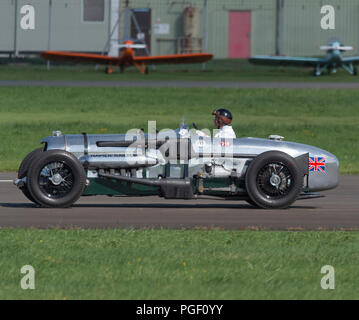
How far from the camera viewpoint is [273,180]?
34.8 ft

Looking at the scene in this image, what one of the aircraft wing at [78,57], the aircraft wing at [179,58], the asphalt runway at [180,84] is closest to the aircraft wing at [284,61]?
the aircraft wing at [179,58]

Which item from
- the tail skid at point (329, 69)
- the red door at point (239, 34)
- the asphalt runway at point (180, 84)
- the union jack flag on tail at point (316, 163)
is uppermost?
the red door at point (239, 34)

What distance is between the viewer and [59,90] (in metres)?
31.4

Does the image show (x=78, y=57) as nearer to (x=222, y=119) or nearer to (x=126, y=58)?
(x=126, y=58)

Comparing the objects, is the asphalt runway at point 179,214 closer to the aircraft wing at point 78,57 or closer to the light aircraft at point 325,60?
the aircraft wing at point 78,57

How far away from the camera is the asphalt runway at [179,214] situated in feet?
31.7

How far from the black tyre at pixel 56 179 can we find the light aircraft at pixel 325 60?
3131cm

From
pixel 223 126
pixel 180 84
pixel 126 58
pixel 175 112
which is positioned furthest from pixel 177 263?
pixel 126 58

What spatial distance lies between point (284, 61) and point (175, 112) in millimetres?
15783

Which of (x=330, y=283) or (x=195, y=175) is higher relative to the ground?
(x=195, y=175)

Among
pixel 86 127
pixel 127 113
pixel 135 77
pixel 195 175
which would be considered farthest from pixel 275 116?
pixel 195 175
